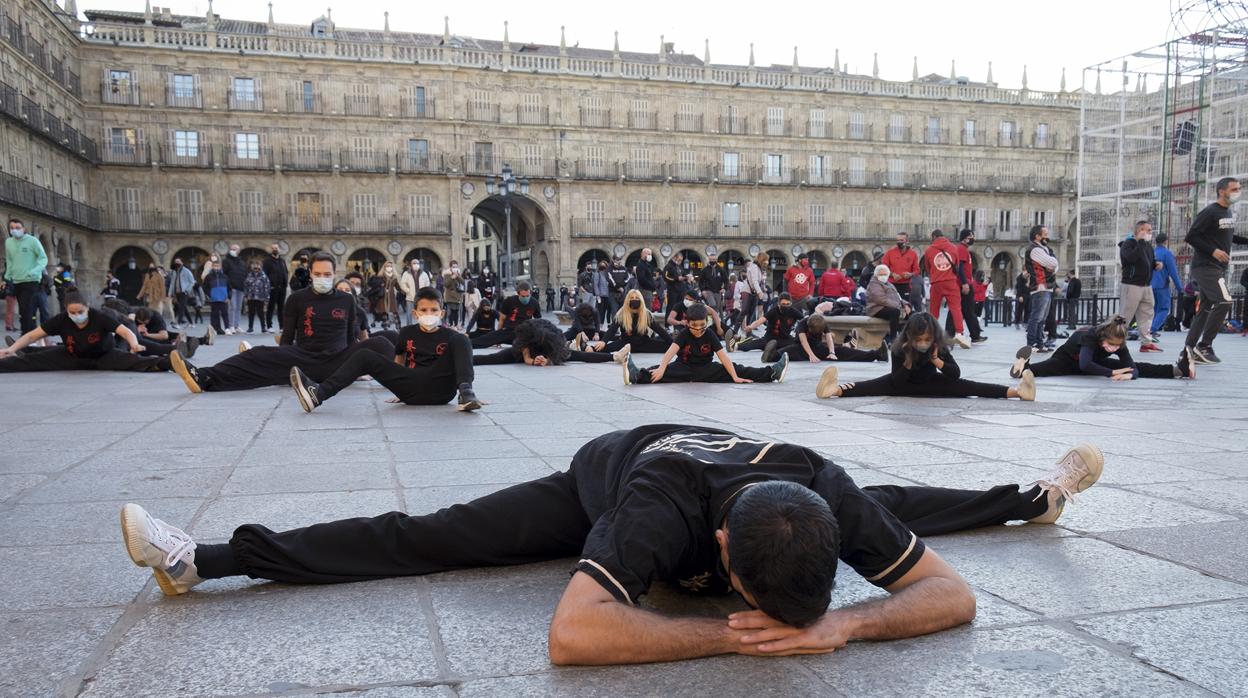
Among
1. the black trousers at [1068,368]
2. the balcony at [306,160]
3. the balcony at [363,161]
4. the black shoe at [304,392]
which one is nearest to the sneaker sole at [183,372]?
the black shoe at [304,392]

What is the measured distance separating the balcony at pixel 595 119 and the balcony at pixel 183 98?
1514cm

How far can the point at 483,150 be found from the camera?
37.7 meters

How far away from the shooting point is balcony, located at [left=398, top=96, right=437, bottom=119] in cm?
3684

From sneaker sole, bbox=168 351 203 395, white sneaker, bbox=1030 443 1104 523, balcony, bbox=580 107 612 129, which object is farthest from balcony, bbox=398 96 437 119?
white sneaker, bbox=1030 443 1104 523

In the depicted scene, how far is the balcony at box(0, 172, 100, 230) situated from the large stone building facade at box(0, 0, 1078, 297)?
141 mm

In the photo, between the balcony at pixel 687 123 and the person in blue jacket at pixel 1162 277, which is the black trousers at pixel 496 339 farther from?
the balcony at pixel 687 123

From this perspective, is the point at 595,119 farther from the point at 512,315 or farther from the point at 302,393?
the point at 302,393

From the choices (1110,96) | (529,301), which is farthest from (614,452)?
(1110,96)

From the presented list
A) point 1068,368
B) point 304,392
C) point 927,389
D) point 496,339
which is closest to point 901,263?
point 1068,368

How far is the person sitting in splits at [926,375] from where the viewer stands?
6.88m

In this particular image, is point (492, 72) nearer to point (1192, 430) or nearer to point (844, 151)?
point (844, 151)

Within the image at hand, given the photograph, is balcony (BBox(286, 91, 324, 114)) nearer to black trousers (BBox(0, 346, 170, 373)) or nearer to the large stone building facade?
the large stone building facade

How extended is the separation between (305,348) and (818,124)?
3723 centimetres

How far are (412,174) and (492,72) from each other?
17.9ft
